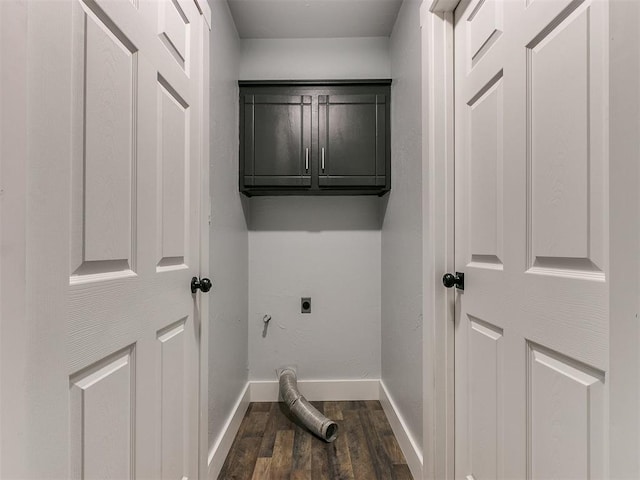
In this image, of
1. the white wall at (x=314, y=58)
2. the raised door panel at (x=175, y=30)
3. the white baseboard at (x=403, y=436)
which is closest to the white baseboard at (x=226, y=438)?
the white baseboard at (x=403, y=436)

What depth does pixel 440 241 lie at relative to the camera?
1.41 meters

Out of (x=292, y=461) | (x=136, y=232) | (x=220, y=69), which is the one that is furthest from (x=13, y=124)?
(x=292, y=461)

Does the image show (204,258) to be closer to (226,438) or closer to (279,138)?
(226,438)

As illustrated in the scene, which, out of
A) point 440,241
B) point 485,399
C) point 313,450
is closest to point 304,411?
point 313,450

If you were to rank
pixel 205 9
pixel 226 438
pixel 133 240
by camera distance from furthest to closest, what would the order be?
1. pixel 226 438
2. pixel 205 9
3. pixel 133 240

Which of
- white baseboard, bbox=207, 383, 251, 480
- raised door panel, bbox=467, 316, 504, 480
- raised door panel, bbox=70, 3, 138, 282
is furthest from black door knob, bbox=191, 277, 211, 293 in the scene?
raised door panel, bbox=467, 316, 504, 480

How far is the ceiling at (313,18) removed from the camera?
1998 millimetres

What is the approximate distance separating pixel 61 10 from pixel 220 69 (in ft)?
4.14

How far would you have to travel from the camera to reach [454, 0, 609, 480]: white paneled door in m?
0.72

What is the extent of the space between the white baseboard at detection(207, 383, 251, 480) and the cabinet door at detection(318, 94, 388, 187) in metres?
1.42

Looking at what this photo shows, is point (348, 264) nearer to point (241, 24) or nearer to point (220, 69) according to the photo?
point (220, 69)

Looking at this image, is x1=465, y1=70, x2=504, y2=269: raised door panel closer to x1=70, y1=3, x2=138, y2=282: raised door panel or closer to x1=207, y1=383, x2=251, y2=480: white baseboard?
x1=70, y1=3, x2=138, y2=282: raised door panel

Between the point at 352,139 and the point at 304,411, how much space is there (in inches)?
64.7

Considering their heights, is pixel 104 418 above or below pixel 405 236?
below
